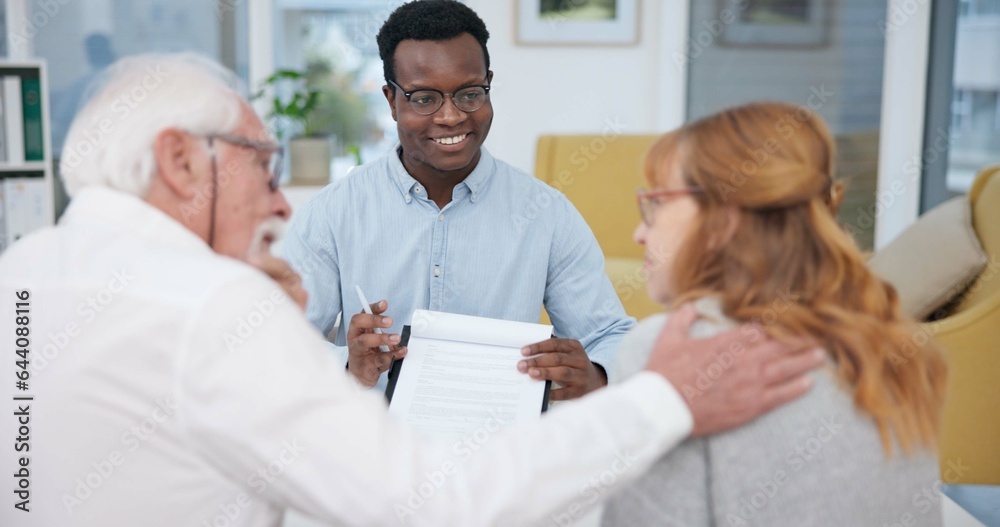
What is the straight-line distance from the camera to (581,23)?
16.8 ft

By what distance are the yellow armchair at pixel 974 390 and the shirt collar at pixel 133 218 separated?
2.12 m

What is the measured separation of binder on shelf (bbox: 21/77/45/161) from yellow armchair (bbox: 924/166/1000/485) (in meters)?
3.62

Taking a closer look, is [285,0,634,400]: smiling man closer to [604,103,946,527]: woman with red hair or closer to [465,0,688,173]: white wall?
[604,103,946,527]: woman with red hair

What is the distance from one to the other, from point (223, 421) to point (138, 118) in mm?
412

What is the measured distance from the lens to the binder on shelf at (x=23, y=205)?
13.6ft

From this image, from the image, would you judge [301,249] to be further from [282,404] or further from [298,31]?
[298,31]

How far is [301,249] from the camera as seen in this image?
2.06 metres

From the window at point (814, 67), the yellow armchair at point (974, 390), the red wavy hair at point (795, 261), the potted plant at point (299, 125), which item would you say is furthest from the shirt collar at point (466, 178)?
the window at point (814, 67)

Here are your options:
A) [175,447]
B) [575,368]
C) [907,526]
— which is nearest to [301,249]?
[575,368]

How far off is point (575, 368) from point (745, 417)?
65 centimetres

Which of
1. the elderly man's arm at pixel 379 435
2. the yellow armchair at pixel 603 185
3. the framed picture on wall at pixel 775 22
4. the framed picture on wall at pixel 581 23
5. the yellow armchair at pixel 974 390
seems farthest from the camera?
the framed picture on wall at pixel 581 23

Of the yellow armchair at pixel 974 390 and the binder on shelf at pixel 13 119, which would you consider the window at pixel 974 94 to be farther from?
the binder on shelf at pixel 13 119
